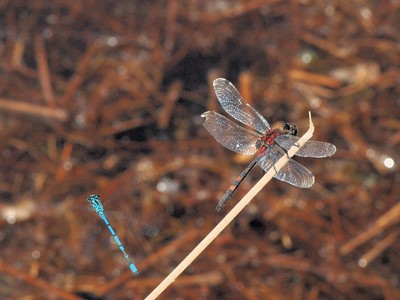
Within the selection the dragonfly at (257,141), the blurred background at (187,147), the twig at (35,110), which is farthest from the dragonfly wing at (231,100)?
the twig at (35,110)

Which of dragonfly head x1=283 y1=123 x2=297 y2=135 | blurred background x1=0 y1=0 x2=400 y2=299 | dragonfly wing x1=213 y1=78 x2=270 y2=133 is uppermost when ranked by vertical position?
dragonfly head x1=283 y1=123 x2=297 y2=135

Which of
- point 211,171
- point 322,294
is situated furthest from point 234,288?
point 211,171

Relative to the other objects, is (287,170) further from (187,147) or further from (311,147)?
(187,147)

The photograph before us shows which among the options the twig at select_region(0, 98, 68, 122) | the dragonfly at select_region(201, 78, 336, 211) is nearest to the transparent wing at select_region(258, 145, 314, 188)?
the dragonfly at select_region(201, 78, 336, 211)

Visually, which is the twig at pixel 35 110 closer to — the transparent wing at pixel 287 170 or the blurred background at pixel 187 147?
the blurred background at pixel 187 147

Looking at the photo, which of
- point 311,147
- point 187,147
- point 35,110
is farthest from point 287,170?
point 35,110

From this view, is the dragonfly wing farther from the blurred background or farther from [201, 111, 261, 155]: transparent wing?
the blurred background

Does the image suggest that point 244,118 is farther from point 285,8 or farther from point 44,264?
point 285,8

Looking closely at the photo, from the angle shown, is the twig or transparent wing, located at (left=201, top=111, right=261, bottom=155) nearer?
transparent wing, located at (left=201, top=111, right=261, bottom=155)

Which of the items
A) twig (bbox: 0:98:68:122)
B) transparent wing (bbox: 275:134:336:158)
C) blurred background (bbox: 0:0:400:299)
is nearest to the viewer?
transparent wing (bbox: 275:134:336:158)
